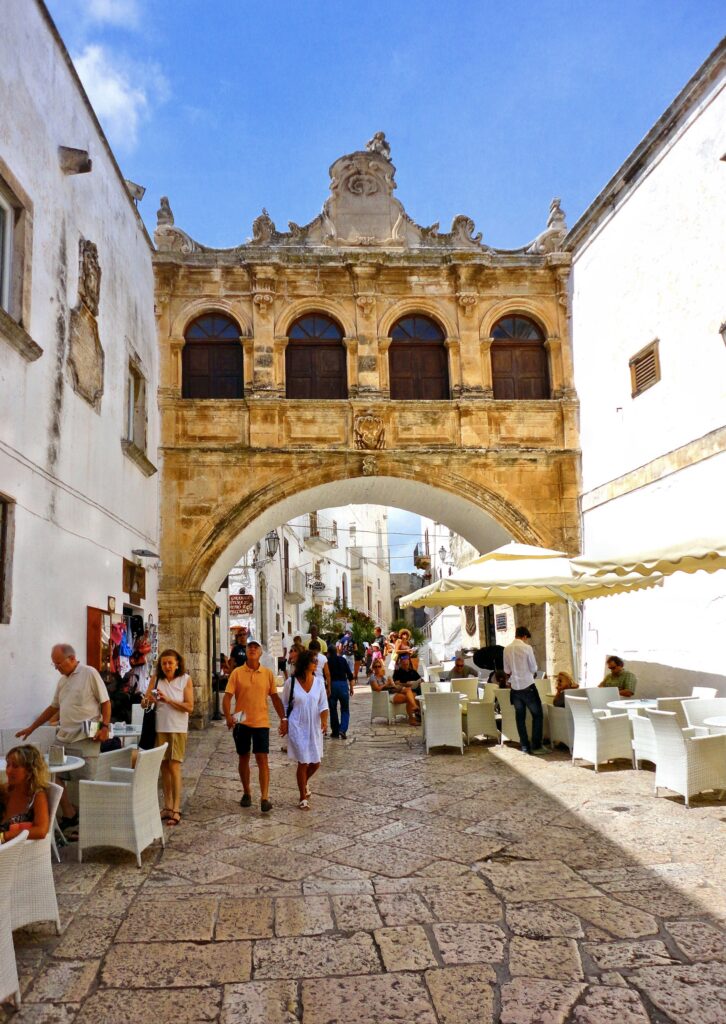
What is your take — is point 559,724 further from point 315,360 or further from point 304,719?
point 315,360

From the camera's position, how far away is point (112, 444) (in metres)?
10.0

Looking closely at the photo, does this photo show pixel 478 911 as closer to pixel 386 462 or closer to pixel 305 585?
pixel 386 462

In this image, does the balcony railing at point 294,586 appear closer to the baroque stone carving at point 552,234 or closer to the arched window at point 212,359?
the arched window at point 212,359

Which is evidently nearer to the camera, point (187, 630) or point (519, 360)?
point (187, 630)

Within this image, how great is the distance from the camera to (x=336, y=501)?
15.3m

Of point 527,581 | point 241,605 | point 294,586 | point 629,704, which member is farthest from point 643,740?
point 294,586

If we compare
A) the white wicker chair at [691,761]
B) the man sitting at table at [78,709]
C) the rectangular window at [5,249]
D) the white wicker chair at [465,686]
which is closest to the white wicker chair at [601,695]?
the white wicker chair at [691,761]

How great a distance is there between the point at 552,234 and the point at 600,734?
381 inches

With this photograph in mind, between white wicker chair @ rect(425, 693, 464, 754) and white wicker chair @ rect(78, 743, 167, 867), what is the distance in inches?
175

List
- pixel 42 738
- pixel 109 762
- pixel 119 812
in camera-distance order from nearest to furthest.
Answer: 1. pixel 119 812
2. pixel 109 762
3. pixel 42 738

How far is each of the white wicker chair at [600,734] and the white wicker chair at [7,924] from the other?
5.65 meters

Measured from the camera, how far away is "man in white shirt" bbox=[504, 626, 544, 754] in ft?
28.7

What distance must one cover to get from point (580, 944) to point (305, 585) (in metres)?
30.1

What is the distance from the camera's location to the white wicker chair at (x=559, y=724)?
8.73 m
